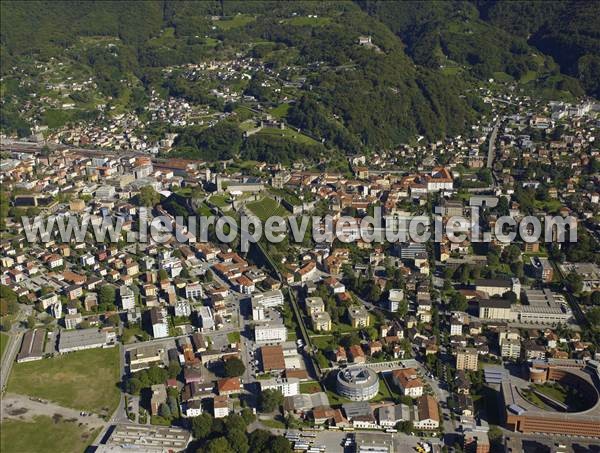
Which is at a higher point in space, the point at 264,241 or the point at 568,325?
the point at 264,241

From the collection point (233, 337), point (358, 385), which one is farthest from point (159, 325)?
point (358, 385)

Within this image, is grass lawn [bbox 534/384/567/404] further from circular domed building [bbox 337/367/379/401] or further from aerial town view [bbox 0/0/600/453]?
circular domed building [bbox 337/367/379/401]

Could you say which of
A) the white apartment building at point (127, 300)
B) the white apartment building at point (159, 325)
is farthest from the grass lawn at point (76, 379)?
the white apartment building at point (127, 300)

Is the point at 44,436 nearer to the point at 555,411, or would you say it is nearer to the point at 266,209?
the point at 555,411

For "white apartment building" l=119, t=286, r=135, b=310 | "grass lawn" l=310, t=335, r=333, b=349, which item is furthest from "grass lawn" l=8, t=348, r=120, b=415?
"grass lawn" l=310, t=335, r=333, b=349

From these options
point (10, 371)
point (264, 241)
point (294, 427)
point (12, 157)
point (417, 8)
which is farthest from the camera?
point (417, 8)

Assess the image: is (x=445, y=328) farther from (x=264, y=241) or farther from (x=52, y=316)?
(x=52, y=316)

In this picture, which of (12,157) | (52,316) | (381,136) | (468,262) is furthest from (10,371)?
(381,136)

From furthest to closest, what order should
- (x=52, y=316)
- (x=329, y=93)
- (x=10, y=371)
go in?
1. (x=329, y=93)
2. (x=52, y=316)
3. (x=10, y=371)
